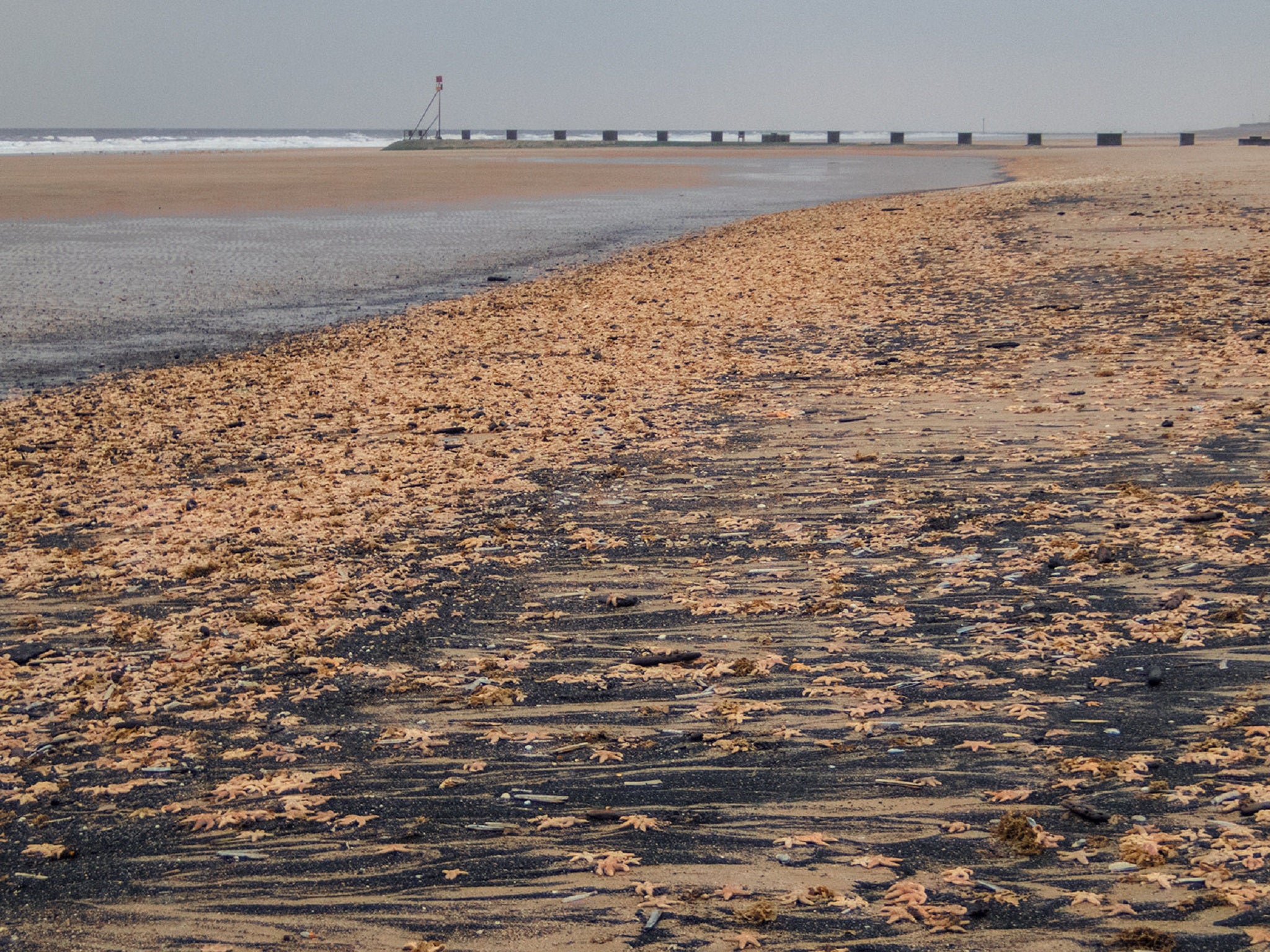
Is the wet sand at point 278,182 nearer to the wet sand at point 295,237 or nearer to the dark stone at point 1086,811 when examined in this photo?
the wet sand at point 295,237

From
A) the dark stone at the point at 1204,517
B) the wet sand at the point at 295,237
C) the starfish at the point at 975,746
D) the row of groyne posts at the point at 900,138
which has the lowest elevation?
the starfish at the point at 975,746

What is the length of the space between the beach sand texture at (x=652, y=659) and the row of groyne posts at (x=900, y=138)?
56084 mm

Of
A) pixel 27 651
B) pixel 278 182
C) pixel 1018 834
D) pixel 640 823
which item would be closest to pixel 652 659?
pixel 640 823

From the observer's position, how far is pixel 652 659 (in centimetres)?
459

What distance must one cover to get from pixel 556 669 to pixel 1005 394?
16.7ft

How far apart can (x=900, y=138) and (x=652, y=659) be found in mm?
100938

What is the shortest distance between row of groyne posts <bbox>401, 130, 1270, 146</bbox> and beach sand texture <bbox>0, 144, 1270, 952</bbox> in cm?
5608

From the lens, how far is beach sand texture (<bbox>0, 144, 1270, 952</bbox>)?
3162mm

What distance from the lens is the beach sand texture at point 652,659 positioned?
3162 mm

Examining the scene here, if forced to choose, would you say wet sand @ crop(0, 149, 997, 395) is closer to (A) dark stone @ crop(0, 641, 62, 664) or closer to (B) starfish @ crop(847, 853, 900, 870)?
(A) dark stone @ crop(0, 641, 62, 664)

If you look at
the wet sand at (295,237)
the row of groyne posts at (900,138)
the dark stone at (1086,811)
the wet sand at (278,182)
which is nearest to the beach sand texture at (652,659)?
the dark stone at (1086,811)

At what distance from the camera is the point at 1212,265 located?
1375 centimetres

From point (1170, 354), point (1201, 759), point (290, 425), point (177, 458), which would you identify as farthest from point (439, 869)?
point (1170, 354)

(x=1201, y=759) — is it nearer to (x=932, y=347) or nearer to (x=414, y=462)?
(x=414, y=462)
